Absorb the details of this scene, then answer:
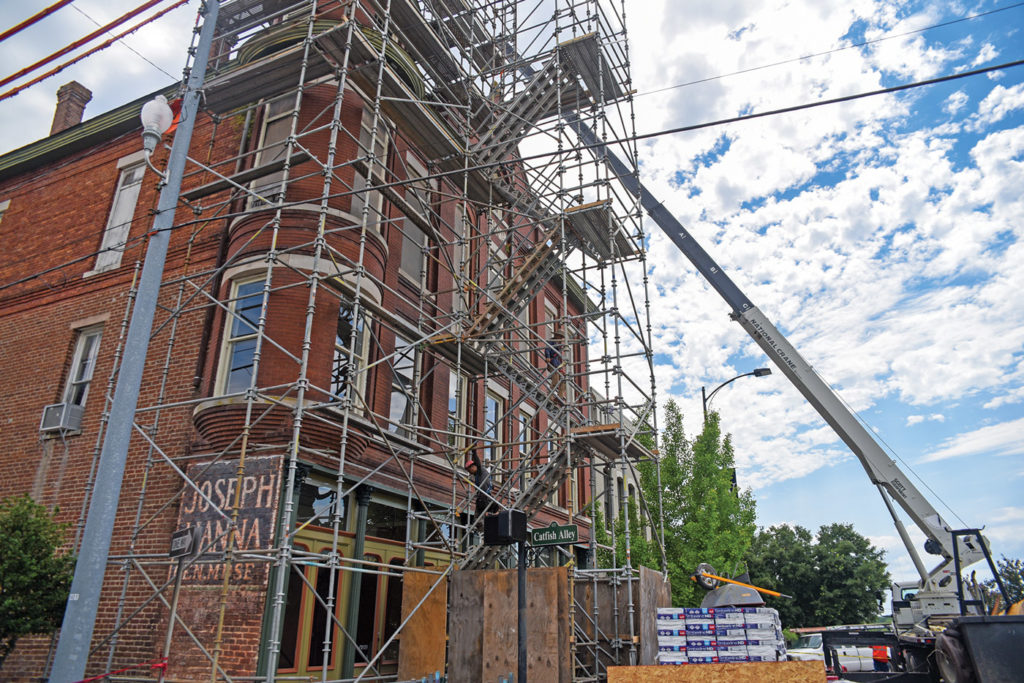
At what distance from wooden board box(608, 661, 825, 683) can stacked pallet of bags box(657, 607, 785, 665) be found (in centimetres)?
36

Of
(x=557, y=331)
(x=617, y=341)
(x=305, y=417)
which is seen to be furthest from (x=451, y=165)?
(x=557, y=331)

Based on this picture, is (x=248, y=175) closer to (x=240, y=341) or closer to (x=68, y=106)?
(x=240, y=341)

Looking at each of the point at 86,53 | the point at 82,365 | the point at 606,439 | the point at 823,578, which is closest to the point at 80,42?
the point at 86,53

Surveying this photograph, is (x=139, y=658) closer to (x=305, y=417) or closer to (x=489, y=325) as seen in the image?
(x=305, y=417)

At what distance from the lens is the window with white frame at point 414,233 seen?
16266 millimetres

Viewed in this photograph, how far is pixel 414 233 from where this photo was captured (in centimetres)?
1709

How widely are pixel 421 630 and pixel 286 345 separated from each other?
17.6 feet

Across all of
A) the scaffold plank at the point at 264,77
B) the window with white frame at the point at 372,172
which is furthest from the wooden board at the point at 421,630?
the scaffold plank at the point at 264,77

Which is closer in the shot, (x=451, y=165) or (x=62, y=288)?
(x=62, y=288)

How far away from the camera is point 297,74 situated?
539 inches

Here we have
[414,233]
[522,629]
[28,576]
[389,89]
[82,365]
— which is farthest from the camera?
[414,233]

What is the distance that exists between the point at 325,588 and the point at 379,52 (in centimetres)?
1047

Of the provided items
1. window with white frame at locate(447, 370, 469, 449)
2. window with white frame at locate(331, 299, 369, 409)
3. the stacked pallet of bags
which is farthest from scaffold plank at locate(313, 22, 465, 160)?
Result: the stacked pallet of bags

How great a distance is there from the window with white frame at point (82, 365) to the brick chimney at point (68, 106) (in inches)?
348
